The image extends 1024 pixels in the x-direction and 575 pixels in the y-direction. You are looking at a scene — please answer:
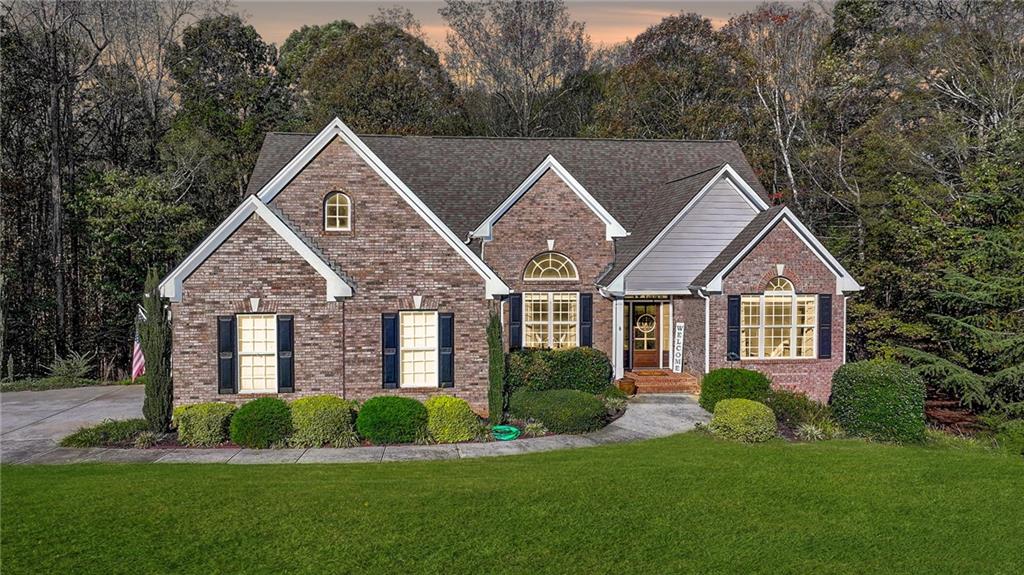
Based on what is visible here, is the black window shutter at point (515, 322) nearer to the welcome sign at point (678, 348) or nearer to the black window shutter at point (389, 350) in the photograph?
the welcome sign at point (678, 348)

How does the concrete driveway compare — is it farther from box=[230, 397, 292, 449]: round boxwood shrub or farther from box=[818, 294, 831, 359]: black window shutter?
box=[818, 294, 831, 359]: black window shutter

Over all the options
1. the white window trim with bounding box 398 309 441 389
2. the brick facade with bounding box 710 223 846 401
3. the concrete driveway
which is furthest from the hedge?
the concrete driveway

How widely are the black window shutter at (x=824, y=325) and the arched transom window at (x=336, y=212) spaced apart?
13.4 meters

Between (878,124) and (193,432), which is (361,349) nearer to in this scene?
(193,432)

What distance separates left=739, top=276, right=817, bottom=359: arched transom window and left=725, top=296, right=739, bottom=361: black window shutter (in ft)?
0.58

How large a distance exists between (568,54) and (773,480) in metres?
40.2

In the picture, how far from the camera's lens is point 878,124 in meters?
32.4

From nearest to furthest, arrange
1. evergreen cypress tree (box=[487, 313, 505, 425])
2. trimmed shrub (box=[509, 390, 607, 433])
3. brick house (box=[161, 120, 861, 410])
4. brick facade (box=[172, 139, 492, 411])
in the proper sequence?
1. trimmed shrub (box=[509, 390, 607, 433])
2. brick facade (box=[172, 139, 492, 411])
3. brick house (box=[161, 120, 861, 410])
4. evergreen cypress tree (box=[487, 313, 505, 425])

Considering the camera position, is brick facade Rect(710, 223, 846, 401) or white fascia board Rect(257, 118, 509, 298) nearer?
white fascia board Rect(257, 118, 509, 298)

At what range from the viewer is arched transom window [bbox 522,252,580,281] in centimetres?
2294

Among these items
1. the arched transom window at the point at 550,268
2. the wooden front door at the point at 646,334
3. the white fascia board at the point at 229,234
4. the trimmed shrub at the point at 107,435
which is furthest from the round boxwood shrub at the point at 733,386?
the trimmed shrub at the point at 107,435

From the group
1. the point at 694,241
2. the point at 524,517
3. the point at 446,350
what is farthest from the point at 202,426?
the point at 694,241

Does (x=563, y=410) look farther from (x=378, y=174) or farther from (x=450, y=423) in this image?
(x=378, y=174)

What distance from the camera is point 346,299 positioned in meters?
17.6
